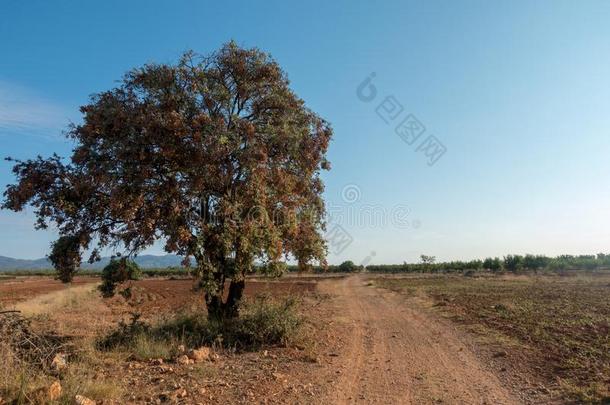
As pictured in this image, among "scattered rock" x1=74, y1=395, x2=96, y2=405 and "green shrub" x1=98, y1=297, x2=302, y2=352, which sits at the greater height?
"green shrub" x1=98, y1=297, x2=302, y2=352

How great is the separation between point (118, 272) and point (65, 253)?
1456 mm

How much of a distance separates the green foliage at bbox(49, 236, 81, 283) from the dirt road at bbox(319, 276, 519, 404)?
25.0ft

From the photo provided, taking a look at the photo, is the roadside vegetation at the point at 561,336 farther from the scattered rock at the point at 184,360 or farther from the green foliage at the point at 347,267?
the green foliage at the point at 347,267

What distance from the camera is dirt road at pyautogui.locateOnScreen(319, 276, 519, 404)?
8.09 metres

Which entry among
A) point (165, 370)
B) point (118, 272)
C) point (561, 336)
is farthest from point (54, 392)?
point (561, 336)

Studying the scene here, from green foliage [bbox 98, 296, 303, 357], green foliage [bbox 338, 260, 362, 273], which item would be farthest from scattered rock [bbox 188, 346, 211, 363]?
green foliage [bbox 338, 260, 362, 273]

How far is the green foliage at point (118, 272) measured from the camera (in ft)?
42.3

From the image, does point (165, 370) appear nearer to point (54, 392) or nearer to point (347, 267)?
point (54, 392)

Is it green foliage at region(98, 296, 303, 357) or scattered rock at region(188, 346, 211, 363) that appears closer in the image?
scattered rock at region(188, 346, 211, 363)

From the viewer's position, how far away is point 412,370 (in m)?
9.98

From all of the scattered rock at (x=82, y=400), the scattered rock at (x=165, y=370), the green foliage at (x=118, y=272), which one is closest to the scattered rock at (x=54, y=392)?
the scattered rock at (x=82, y=400)

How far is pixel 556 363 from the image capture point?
10.3 meters

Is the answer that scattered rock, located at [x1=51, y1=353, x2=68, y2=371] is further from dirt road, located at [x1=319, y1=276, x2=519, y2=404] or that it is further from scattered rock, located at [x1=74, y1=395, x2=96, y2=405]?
dirt road, located at [x1=319, y1=276, x2=519, y2=404]

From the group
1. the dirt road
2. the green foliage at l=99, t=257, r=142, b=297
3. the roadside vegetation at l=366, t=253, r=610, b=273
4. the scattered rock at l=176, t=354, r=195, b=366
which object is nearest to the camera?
the dirt road
